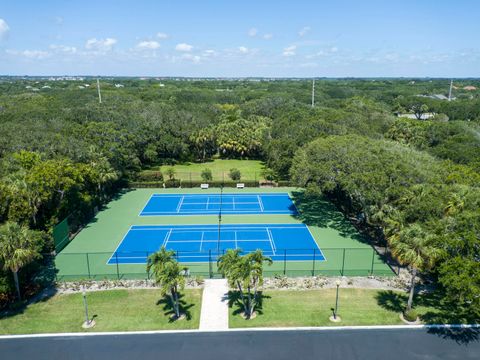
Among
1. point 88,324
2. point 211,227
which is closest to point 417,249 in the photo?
point 88,324

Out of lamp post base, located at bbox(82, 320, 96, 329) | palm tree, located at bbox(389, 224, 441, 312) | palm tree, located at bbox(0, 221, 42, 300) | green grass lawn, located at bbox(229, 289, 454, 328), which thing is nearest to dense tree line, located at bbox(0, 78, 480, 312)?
palm tree, located at bbox(389, 224, 441, 312)

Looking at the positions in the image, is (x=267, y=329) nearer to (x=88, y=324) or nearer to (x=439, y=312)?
(x=88, y=324)

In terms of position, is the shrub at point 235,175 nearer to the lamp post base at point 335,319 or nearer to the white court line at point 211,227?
the white court line at point 211,227

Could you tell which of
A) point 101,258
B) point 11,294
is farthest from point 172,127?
point 11,294

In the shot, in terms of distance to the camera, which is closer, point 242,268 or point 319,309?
point 242,268

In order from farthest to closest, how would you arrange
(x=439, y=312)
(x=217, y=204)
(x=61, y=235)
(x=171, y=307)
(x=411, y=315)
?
(x=217, y=204) → (x=61, y=235) → (x=171, y=307) → (x=439, y=312) → (x=411, y=315)

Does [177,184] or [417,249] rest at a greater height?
[417,249]

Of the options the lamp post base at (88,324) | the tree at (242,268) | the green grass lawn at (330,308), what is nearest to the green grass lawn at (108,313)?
the lamp post base at (88,324)
